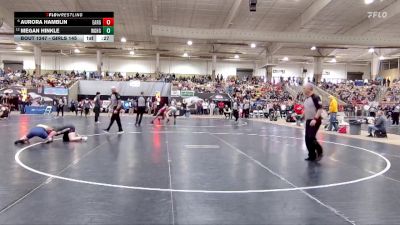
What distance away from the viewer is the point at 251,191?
5160 mm

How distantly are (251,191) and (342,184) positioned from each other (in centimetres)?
163

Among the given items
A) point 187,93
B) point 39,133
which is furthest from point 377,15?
point 39,133

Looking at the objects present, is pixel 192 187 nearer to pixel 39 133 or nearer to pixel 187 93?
pixel 39 133

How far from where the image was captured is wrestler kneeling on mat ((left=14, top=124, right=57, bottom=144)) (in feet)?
31.8

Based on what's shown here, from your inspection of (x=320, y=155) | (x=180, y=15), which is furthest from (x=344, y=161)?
(x=180, y=15)

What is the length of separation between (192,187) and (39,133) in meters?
6.05

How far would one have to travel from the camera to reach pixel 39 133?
32.0 ft

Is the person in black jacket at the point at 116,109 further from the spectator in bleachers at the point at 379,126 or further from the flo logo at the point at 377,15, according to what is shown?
the flo logo at the point at 377,15

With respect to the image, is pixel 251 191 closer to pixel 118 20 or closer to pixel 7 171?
pixel 7 171
